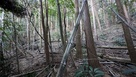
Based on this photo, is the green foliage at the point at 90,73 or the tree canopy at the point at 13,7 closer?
the green foliage at the point at 90,73

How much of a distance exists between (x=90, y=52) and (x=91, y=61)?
0.39 m

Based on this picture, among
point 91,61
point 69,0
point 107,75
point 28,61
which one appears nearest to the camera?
point 107,75

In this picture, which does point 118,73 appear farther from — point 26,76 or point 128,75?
point 26,76

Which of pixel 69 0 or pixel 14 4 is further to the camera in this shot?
pixel 69 0

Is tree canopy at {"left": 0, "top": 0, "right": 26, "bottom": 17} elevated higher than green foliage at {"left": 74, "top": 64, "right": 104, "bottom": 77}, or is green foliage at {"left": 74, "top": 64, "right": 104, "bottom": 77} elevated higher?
tree canopy at {"left": 0, "top": 0, "right": 26, "bottom": 17}

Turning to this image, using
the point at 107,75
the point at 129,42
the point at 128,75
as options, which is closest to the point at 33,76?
the point at 107,75

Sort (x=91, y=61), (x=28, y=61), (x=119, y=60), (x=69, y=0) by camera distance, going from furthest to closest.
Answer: (x=28, y=61) → (x=69, y=0) → (x=119, y=60) → (x=91, y=61)

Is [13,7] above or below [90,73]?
above

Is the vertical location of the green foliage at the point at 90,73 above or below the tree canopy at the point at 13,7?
below

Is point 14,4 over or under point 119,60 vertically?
over

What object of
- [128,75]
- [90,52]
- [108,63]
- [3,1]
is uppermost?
[3,1]

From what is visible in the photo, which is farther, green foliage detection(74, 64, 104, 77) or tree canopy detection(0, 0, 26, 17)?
tree canopy detection(0, 0, 26, 17)

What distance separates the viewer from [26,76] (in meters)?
6.12

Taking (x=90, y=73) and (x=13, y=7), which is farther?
(x=13, y=7)
